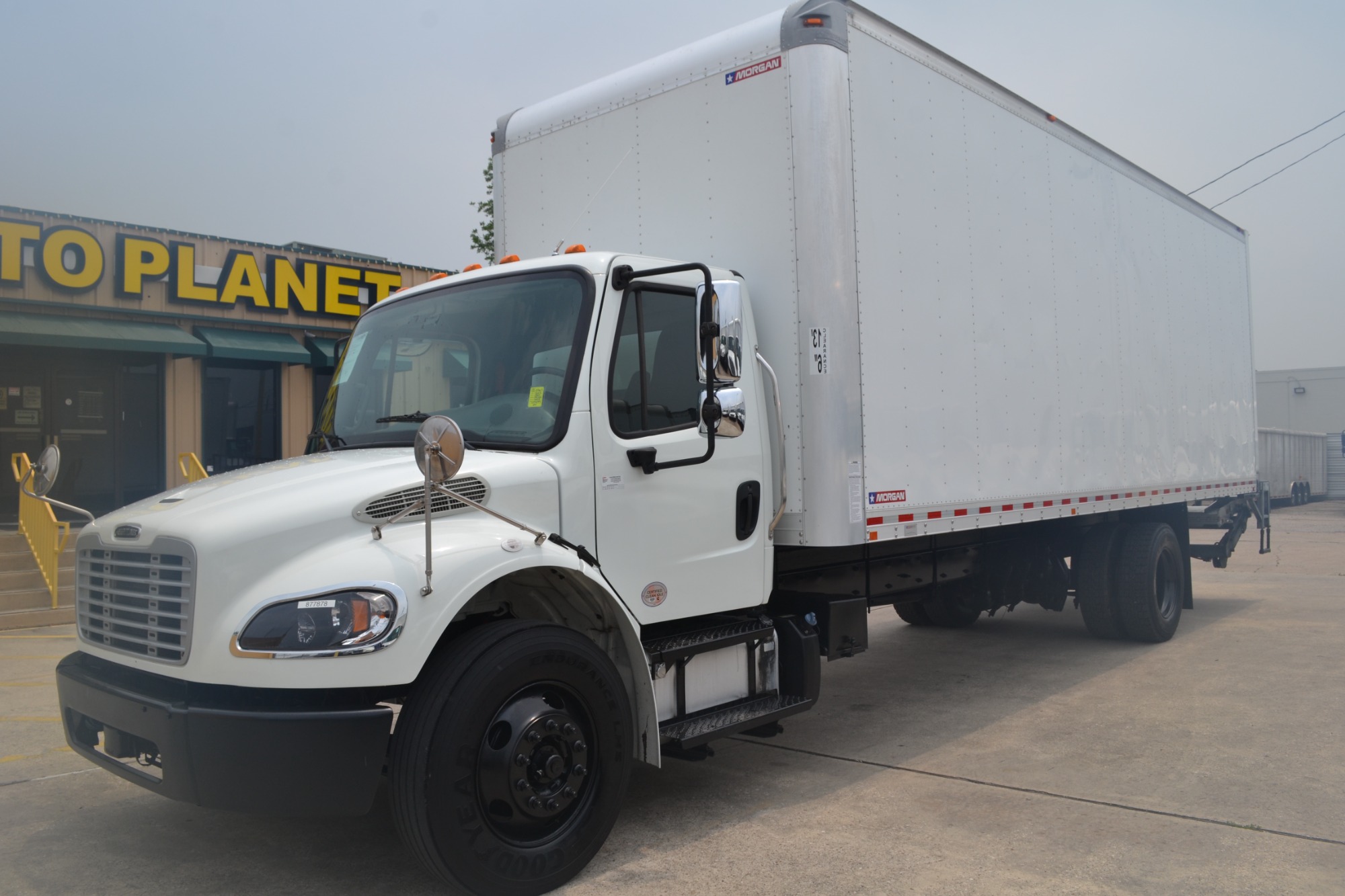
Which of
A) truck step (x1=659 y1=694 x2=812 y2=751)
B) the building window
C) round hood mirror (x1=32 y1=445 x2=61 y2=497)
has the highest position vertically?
the building window

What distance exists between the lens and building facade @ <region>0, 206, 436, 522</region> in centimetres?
1545

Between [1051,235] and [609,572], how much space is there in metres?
4.60

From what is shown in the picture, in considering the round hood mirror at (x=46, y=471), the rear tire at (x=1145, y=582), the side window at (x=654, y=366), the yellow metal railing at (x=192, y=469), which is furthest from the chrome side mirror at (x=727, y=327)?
the yellow metal railing at (x=192, y=469)

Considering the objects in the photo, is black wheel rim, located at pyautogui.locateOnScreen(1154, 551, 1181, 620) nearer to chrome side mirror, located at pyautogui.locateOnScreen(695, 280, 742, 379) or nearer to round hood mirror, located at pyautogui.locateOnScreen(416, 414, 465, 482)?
chrome side mirror, located at pyautogui.locateOnScreen(695, 280, 742, 379)

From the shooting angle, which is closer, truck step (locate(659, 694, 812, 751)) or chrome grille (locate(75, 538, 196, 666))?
chrome grille (locate(75, 538, 196, 666))

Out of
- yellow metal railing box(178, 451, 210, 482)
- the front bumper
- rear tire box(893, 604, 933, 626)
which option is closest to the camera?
the front bumper

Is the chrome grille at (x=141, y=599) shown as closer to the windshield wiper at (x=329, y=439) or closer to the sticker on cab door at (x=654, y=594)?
the windshield wiper at (x=329, y=439)

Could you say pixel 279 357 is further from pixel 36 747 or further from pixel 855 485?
pixel 855 485

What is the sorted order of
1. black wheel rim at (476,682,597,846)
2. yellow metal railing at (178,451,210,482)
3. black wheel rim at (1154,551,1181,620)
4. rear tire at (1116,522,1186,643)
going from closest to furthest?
black wheel rim at (476,682,597,846), rear tire at (1116,522,1186,643), black wheel rim at (1154,551,1181,620), yellow metal railing at (178,451,210,482)

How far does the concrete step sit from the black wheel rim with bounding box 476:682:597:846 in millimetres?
9481

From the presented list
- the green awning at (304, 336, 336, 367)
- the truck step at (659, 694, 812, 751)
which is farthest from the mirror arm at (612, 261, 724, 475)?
the green awning at (304, 336, 336, 367)

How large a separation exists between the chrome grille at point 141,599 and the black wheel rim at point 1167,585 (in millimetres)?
8217

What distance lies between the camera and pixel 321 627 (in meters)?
3.43

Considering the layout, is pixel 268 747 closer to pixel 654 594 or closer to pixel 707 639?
pixel 654 594
